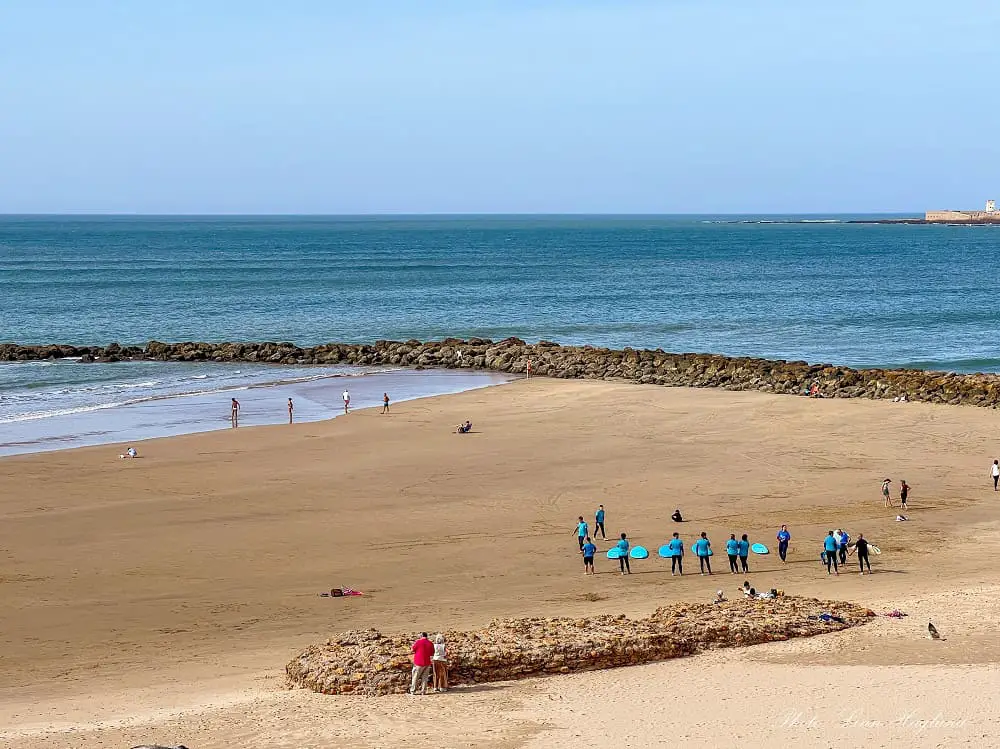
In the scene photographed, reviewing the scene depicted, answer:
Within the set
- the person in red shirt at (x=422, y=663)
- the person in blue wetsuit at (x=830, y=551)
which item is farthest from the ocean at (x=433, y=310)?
the person in red shirt at (x=422, y=663)

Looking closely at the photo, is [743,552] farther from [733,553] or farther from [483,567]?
[483,567]

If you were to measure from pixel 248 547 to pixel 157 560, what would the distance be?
1893 mm

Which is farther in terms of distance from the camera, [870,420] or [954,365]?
[954,365]

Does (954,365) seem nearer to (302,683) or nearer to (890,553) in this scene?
(890,553)

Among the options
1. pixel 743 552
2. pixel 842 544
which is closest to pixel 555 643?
pixel 743 552

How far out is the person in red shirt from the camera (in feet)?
51.9

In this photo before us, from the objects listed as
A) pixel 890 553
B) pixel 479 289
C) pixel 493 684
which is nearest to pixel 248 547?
pixel 493 684

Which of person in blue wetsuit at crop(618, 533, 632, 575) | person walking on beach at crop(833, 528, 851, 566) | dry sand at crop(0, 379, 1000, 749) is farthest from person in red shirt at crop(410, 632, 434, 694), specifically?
person walking on beach at crop(833, 528, 851, 566)

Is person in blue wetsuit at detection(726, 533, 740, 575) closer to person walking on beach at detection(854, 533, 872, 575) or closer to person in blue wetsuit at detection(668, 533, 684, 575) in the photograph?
person in blue wetsuit at detection(668, 533, 684, 575)

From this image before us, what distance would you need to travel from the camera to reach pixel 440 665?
16.0 metres

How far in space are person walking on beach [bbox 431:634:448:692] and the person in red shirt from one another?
0.26ft

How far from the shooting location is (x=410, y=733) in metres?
14.4

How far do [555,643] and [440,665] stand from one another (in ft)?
6.26

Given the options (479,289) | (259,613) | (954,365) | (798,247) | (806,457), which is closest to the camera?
(259,613)
